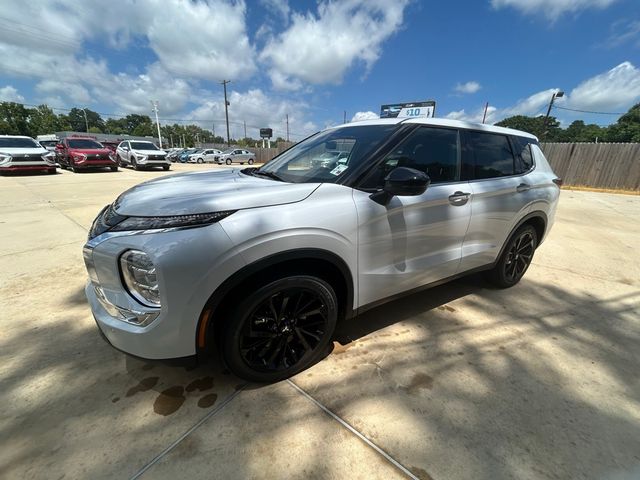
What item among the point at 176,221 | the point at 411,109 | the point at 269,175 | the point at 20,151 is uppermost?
the point at 411,109

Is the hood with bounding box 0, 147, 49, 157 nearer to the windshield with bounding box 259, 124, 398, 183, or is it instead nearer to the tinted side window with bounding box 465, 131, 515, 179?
the windshield with bounding box 259, 124, 398, 183

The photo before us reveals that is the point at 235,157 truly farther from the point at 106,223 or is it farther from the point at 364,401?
the point at 364,401

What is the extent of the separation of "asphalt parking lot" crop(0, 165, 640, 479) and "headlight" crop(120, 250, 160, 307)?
0.49 meters

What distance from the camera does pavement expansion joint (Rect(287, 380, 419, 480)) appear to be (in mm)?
1491

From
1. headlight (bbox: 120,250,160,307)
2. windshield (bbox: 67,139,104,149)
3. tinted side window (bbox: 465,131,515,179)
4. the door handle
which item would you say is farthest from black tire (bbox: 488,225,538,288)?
windshield (bbox: 67,139,104,149)

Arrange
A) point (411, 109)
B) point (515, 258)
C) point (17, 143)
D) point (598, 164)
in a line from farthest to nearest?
1. point (411, 109)
2. point (598, 164)
3. point (17, 143)
4. point (515, 258)

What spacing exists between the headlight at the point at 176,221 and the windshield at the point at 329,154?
0.80 meters

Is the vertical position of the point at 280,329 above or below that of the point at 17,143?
below

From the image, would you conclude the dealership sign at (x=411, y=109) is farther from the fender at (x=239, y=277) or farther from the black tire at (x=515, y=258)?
the fender at (x=239, y=277)

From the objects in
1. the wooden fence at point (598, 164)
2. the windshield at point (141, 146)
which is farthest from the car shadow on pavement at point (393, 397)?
the windshield at point (141, 146)

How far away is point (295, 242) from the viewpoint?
177cm

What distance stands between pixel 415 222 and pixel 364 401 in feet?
4.07

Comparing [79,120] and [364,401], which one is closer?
[364,401]

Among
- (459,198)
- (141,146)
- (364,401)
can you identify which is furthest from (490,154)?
(141,146)
